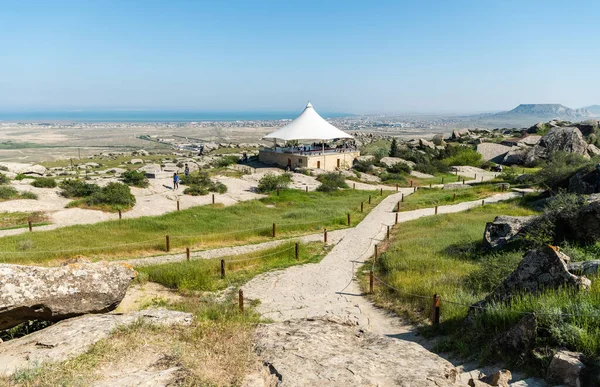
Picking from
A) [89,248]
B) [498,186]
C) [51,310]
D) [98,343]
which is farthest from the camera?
[498,186]

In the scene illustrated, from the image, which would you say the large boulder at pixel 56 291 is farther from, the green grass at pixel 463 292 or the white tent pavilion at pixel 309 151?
the white tent pavilion at pixel 309 151

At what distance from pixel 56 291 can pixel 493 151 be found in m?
51.8

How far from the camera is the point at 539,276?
7117mm

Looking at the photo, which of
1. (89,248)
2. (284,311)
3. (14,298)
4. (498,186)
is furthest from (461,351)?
(498,186)

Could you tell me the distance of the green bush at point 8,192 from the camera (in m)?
22.1

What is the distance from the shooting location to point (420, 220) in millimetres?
20906

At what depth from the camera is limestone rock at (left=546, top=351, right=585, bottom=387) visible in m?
4.70

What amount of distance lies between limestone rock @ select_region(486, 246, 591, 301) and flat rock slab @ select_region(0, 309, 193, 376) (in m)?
5.71

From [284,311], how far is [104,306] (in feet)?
13.5

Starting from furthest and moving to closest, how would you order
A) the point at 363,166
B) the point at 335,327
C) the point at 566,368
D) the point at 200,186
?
the point at 363,166 < the point at 200,186 < the point at 335,327 < the point at 566,368

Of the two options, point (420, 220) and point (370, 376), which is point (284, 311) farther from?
point (420, 220)

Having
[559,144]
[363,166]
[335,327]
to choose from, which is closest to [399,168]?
[363,166]

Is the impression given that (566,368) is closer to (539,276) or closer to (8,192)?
(539,276)

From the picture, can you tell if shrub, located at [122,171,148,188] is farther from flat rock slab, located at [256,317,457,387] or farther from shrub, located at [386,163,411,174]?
flat rock slab, located at [256,317,457,387]
